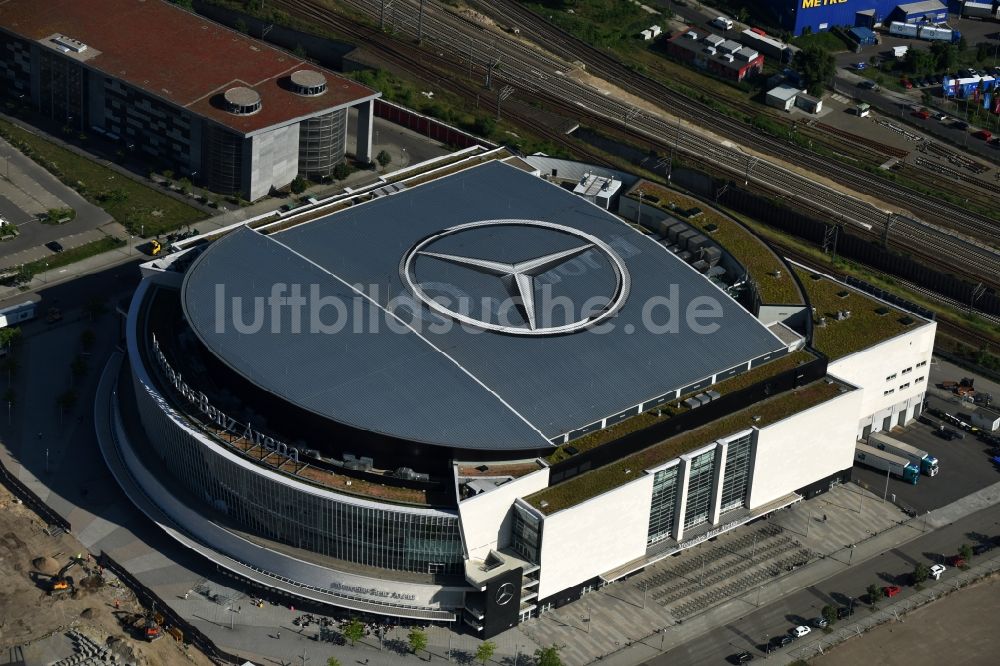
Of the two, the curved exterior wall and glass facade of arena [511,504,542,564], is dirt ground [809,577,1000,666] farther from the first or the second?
the curved exterior wall

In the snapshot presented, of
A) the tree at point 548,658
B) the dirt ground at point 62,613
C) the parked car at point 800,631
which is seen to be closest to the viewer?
the tree at point 548,658

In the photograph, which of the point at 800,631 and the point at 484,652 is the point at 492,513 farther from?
the point at 800,631

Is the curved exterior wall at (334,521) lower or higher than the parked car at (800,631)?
higher

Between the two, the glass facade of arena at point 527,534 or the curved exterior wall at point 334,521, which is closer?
the glass facade of arena at point 527,534

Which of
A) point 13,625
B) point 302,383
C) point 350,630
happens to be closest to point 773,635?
point 350,630

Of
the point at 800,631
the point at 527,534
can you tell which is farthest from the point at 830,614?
the point at 527,534

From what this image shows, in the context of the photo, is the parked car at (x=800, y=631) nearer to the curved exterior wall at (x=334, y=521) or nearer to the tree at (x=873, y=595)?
the tree at (x=873, y=595)

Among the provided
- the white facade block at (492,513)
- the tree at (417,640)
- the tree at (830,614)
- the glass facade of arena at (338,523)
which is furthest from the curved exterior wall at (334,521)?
the tree at (830,614)
